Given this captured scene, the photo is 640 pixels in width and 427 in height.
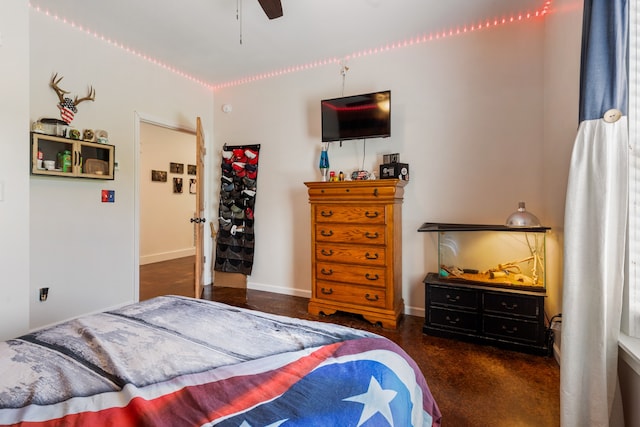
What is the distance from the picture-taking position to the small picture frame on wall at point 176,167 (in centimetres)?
606

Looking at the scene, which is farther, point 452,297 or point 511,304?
point 452,297

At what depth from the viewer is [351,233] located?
2857 mm

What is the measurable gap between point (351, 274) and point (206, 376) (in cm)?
210

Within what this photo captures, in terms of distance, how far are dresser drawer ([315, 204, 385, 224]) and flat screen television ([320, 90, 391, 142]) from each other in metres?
0.76

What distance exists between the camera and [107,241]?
10.0 feet

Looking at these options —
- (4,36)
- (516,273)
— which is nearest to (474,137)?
(516,273)

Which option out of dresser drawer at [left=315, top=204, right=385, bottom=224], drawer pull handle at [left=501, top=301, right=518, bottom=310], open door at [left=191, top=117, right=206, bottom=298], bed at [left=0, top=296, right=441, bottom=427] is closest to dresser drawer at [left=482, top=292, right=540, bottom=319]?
drawer pull handle at [left=501, top=301, right=518, bottom=310]

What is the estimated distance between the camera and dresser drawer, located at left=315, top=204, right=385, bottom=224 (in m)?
2.74

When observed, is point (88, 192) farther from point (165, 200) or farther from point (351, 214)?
point (165, 200)

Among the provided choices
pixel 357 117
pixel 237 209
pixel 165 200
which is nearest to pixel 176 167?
pixel 165 200

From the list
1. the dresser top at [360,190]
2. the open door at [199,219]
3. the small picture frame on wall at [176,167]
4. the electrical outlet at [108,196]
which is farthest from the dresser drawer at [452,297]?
the small picture frame on wall at [176,167]

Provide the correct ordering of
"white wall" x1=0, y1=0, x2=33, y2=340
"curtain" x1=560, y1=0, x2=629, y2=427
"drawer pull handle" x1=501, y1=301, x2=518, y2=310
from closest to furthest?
1. "curtain" x1=560, y1=0, x2=629, y2=427
2. "white wall" x1=0, y1=0, x2=33, y2=340
3. "drawer pull handle" x1=501, y1=301, x2=518, y2=310

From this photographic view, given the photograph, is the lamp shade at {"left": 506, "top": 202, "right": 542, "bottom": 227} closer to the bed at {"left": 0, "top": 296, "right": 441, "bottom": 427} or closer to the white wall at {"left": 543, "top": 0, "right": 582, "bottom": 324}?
the white wall at {"left": 543, "top": 0, "right": 582, "bottom": 324}

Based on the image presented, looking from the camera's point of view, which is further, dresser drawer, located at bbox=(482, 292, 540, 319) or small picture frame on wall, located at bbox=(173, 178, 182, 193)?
small picture frame on wall, located at bbox=(173, 178, 182, 193)
